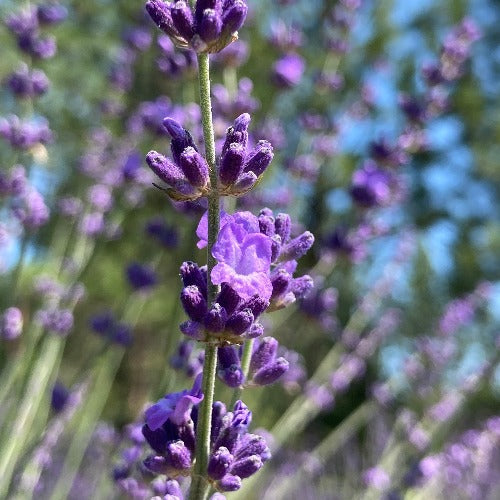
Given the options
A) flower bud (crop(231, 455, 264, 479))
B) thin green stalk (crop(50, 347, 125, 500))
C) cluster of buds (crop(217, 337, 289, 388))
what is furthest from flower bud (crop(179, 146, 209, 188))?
thin green stalk (crop(50, 347, 125, 500))

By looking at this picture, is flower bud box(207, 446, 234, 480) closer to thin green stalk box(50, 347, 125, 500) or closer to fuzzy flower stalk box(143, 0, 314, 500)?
fuzzy flower stalk box(143, 0, 314, 500)

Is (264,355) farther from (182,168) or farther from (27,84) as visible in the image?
(27,84)

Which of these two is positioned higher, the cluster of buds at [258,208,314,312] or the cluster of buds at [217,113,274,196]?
the cluster of buds at [217,113,274,196]

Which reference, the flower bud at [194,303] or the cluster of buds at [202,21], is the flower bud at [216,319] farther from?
the cluster of buds at [202,21]

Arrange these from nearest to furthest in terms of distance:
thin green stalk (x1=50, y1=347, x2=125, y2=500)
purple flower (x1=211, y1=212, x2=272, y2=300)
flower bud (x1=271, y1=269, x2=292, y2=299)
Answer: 1. purple flower (x1=211, y1=212, x2=272, y2=300)
2. flower bud (x1=271, y1=269, x2=292, y2=299)
3. thin green stalk (x1=50, y1=347, x2=125, y2=500)

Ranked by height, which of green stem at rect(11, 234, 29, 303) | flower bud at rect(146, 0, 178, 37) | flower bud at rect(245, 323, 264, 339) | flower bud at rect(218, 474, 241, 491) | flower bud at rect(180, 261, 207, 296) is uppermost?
flower bud at rect(146, 0, 178, 37)

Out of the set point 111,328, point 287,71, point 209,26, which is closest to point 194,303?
point 209,26

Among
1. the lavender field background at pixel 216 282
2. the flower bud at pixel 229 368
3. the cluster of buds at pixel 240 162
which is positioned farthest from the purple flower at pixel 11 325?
the cluster of buds at pixel 240 162
